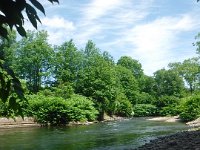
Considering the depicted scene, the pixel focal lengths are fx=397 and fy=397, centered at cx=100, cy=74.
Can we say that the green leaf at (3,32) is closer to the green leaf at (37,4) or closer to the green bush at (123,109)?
the green leaf at (37,4)

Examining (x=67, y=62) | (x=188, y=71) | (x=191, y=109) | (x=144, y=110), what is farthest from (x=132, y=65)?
(x=191, y=109)

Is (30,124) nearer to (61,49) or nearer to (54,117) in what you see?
(54,117)

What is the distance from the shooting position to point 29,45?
72562 mm

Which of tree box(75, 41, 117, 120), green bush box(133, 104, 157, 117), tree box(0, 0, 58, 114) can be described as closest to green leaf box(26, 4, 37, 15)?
tree box(0, 0, 58, 114)

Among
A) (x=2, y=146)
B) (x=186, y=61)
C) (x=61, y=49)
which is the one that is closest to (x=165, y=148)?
(x=2, y=146)

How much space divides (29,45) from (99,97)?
20.2 m

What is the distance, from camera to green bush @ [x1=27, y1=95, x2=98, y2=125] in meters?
46.8

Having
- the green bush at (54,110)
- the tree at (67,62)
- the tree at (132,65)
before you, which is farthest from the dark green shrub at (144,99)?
the green bush at (54,110)

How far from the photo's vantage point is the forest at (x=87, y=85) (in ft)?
159

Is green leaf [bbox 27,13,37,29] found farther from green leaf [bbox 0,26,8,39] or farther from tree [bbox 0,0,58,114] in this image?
green leaf [bbox 0,26,8,39]

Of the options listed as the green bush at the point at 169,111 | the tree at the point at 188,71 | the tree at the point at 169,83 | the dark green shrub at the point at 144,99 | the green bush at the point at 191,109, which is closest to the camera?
the green bush at the point at 191,109

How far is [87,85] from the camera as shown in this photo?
202 feet

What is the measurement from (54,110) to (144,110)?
110ft

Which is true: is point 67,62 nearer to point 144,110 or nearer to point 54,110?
point 144,110
